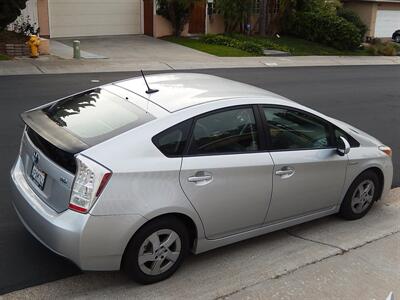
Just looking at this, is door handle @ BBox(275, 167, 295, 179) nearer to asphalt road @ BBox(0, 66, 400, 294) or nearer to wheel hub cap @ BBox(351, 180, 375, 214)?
wheel hub cap @ BBox(351, 180, 375, 214)

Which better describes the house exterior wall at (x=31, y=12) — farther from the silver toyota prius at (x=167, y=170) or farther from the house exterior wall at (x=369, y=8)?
the house exterior wall at (x=369, y=8)

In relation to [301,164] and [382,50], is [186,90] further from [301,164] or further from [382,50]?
[382,50]

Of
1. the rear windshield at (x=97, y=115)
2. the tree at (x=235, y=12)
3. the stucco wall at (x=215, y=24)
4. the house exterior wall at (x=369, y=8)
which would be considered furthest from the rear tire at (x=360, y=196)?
the house exterior wall at (x=369, y=8)

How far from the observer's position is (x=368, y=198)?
18.2ft

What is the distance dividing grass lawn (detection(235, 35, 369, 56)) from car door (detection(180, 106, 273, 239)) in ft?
65.8

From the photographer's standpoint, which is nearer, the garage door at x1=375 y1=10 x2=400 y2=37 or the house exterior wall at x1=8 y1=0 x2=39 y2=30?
the house exterior wall at x1=8 y1=0 x2=39 y2=30

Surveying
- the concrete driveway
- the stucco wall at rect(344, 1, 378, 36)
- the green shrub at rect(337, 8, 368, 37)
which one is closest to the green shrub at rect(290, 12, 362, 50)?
the green shrub at rect(337, 8, 368, 37)

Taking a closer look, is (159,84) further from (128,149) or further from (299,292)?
(299,292)

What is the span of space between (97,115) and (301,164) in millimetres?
1833

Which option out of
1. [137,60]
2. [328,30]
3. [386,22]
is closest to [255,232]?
[137,60]

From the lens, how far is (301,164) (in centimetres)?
466

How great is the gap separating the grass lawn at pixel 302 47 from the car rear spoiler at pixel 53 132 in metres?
20.4

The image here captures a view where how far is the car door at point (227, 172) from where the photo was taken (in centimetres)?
402

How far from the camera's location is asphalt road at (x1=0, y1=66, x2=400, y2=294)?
14.0 feet
